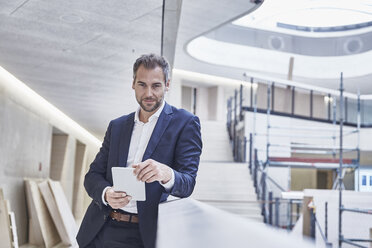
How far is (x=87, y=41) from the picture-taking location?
4.30 meters

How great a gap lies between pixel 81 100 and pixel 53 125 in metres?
2.09

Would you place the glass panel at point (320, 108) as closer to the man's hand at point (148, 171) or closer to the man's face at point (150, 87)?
the man's face at point (150, 87)

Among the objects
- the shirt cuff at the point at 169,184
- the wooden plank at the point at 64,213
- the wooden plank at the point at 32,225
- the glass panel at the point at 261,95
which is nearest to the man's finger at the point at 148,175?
the shirt cuff at the point at 169,184

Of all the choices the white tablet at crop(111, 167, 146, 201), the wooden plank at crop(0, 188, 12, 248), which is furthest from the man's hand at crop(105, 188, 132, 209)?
the wooden plank at crop(0, 188, 12, 248)

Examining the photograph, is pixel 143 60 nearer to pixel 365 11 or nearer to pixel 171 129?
pixel 171 129

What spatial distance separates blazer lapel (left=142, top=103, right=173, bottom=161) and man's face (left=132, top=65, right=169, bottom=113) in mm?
40

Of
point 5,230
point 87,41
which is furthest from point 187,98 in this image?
point 87,41

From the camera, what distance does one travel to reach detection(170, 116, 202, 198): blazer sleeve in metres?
1.57

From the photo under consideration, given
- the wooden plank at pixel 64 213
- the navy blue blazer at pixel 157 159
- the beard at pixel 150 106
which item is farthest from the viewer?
the wooden plank at pixel 64 213

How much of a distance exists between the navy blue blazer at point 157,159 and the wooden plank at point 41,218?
5733mm

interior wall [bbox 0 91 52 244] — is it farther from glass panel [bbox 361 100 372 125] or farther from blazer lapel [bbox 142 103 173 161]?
glass panel [bbox 361 100 372 125]

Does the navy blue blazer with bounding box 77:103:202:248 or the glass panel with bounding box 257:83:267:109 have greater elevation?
the glass panel with bounding box 257:83:267:109

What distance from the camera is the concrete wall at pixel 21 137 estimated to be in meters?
6.47

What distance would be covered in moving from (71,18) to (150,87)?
90.7 inches
